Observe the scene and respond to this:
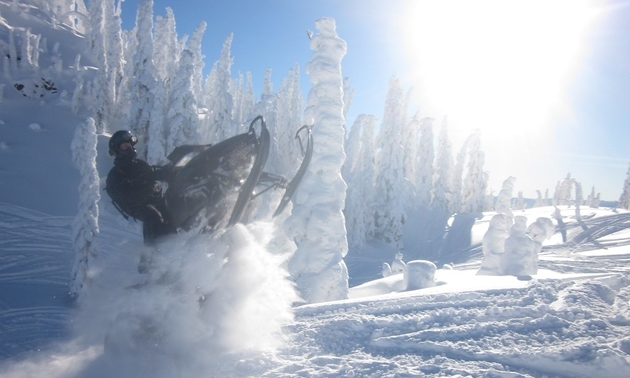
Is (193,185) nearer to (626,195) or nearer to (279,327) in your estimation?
(279,327)

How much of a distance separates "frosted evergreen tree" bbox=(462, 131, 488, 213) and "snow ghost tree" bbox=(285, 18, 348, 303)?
36.3 m

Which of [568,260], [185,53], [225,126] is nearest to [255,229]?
[568,260]

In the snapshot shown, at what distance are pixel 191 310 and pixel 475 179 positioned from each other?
4726 centimetres

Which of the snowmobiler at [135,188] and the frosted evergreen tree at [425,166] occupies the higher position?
the frosted evergreen tree at [425,166]

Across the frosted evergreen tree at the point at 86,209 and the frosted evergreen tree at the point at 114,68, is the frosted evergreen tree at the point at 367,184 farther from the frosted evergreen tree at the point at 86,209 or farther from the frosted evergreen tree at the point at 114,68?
the frosted evergreen tree at the point at 86,209

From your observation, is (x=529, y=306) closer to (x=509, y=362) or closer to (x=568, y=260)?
(x=509, y=362)

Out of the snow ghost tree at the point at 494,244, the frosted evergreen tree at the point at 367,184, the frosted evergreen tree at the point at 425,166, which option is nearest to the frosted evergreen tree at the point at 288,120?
the frosted evergreen tree at the point at 367,184

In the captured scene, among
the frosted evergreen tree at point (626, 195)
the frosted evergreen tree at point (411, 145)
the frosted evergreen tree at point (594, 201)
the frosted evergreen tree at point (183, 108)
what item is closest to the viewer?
the frosted evergreen tree at point (183, 108)

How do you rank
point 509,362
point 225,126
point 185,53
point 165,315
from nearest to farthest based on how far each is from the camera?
1. point 509,362
2. point 165,315
3. point 185,53
4. point 225,126

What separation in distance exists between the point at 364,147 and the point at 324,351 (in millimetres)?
38656

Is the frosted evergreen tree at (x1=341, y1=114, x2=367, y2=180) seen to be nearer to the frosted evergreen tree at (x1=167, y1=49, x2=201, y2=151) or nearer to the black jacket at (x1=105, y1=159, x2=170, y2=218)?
the frosted evergreen tree at (x1=167, y1=49, x2=201, y2=151)

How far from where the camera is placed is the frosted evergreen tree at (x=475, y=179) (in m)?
45.8

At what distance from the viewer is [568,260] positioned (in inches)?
772

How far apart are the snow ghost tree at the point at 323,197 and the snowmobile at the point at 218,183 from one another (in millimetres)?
8316
